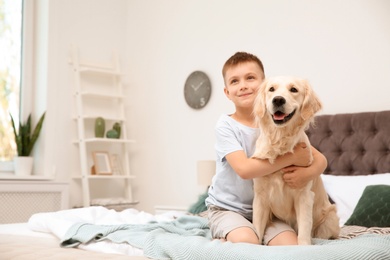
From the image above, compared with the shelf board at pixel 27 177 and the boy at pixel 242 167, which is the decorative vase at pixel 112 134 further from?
the boy at pixel 242 167

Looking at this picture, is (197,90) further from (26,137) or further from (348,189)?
(348,189)

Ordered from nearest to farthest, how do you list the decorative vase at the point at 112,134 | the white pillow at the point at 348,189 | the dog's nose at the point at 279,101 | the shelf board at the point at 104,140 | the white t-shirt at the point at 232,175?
1. the dog's nose at the point at 279,101
2. the white t-shirt at the point at 232,175
3. the white pillow at the point at 348,189
4. the shelf board at the point at 104,140
5. the decorative vase at the point at 112,134

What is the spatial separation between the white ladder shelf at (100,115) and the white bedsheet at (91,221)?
1.85 meters

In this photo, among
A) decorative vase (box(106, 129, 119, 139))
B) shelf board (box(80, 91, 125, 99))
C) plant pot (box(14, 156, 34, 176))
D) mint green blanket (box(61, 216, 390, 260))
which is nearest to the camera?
mint green blanket (box(61, 216, 390, 260))

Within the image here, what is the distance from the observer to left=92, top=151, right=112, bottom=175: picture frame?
4.73 m

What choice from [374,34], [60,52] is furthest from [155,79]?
[374,34]

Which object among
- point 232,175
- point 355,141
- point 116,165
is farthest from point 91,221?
point 116,165

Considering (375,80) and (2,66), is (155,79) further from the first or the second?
(375,80)

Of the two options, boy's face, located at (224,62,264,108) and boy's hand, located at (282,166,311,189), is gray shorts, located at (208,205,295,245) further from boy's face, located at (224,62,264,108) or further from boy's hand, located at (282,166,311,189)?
boy's face, located at (224,62,264,108)

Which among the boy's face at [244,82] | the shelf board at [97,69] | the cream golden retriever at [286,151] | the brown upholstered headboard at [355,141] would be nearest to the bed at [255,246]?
the brown upholstered headboard at [355,141]

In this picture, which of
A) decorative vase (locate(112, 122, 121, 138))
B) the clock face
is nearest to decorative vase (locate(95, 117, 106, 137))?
decorative vase (locate(112, 122, 121, 138))

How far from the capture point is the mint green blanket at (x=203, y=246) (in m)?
1.30

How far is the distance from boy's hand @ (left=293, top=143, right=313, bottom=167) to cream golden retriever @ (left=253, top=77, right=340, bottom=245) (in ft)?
0.09

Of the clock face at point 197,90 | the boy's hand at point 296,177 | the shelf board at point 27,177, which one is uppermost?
the clock face at point 197,90
